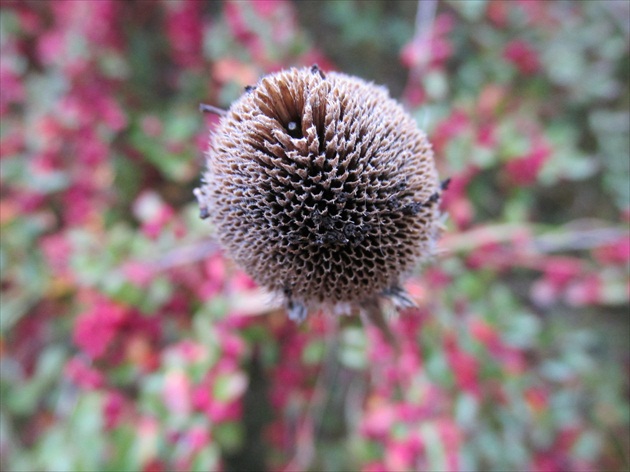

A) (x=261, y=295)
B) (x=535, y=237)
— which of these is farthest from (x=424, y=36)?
(x=261, y=295)

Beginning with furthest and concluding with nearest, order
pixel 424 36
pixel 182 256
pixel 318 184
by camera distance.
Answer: pixel 424 36, pixel 182 256, pixel 318 184

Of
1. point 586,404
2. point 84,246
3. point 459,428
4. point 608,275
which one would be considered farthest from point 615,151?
point 84,246

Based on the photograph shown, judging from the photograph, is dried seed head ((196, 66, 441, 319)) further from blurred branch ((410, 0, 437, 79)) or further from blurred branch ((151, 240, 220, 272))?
blurred branch ((410, 0, 437, 79))

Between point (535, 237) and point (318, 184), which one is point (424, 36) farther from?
point (318, 184)

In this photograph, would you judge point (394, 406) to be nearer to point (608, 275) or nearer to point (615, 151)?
point (608, 275)

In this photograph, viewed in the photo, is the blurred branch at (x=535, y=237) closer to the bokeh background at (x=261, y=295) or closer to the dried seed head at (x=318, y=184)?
the bokeh background at (x=261, y=295)

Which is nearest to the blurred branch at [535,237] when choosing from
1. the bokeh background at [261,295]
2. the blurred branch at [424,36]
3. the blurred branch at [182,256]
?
the bokeh background at [261,295]
